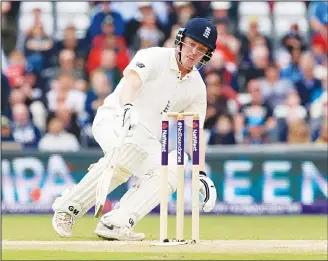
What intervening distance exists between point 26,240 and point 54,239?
23 centimetres

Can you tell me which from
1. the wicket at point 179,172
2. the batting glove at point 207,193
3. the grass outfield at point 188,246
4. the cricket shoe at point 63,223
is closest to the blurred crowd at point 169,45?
the grass outfield at point 188,246

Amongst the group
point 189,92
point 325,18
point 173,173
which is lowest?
point 173,173

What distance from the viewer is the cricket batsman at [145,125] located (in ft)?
25.2

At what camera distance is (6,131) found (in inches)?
530

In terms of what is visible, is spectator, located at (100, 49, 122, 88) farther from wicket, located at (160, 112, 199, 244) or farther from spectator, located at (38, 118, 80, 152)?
wicket, located at (160, 112, 199, 244)

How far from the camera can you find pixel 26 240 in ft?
26.5

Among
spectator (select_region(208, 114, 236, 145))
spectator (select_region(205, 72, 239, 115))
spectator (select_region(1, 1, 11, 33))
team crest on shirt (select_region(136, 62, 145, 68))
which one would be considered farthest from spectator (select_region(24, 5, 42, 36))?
team crest on shirt (select_region(136, 62, 145, 68))

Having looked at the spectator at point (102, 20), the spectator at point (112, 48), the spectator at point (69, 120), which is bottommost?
the spectator at point (69, 120)

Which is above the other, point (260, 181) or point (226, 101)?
point (226, 101)

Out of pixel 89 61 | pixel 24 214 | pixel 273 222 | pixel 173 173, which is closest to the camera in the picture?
pixel 173 173

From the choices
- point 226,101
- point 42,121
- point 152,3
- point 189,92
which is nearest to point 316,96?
point 226,101

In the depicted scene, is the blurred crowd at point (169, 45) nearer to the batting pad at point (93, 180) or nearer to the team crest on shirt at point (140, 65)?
the batting pad at point (93, 180)

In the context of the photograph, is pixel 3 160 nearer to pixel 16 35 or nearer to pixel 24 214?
pixel 24 214

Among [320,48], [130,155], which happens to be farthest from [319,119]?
[130,155]
